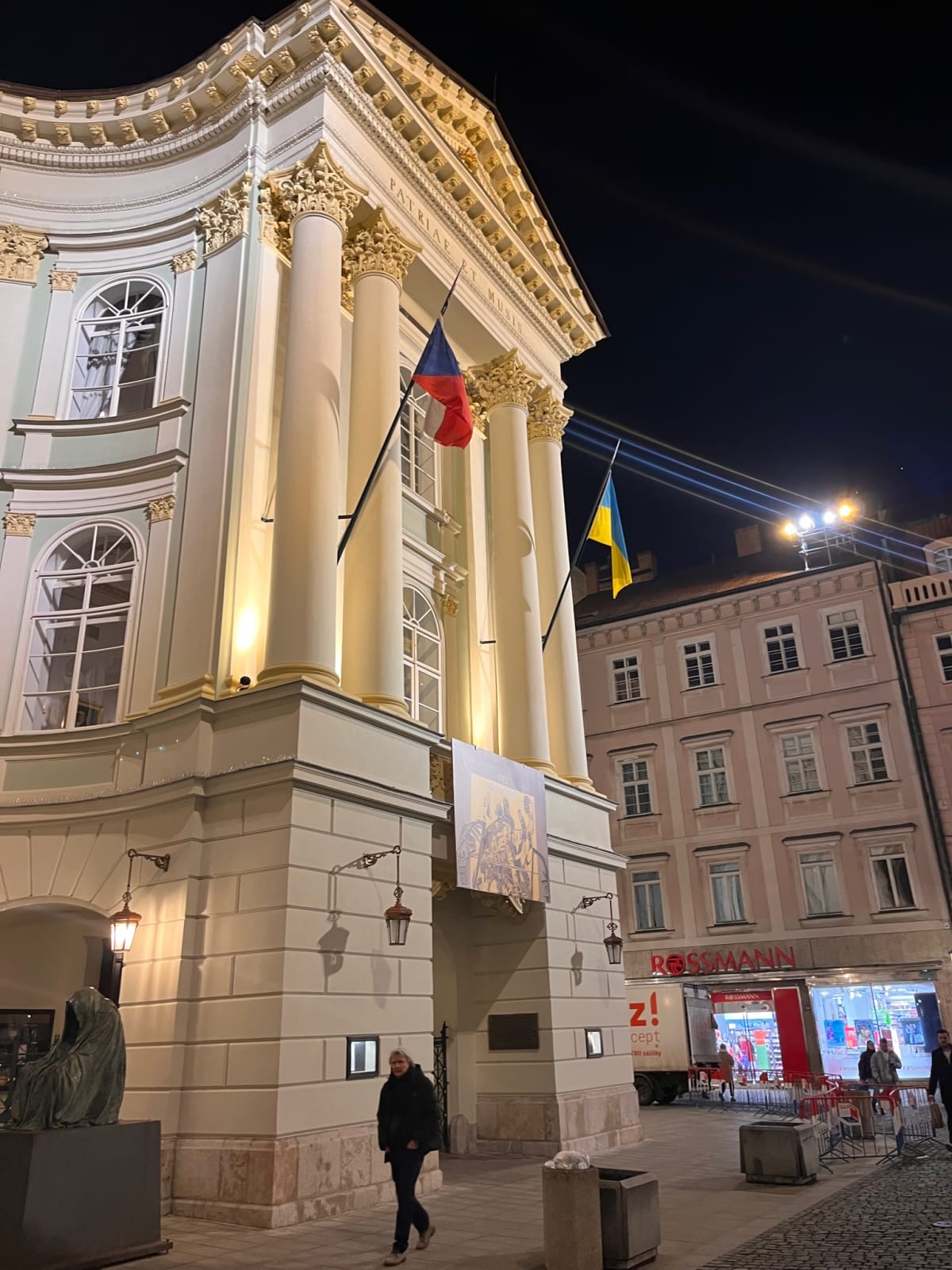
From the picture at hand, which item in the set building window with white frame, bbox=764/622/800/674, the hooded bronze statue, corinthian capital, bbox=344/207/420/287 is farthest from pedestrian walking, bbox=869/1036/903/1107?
corinthian capital, bbox=344/207/420/287

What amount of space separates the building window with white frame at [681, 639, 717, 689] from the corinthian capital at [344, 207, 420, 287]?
20.4 m

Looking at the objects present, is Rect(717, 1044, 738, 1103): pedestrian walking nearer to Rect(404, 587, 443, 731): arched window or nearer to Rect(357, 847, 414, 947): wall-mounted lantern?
Rect(404, 587, 443, 731): arched window

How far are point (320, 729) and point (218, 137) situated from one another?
1157 centimetres

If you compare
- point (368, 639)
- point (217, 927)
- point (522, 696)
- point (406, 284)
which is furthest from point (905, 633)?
point (217, 927)

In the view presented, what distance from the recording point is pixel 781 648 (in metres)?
32.8

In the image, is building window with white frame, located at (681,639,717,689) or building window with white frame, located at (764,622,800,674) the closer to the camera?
building window with white frame, located at (764,622,800,674)

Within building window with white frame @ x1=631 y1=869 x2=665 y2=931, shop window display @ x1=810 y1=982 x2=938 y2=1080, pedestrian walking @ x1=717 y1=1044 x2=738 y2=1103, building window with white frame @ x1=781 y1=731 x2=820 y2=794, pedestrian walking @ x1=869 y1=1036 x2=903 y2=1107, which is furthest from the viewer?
building window with white frame @ x1=631 y1=869 x2=665 y2=931

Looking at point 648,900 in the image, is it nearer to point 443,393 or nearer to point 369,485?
point 443,393

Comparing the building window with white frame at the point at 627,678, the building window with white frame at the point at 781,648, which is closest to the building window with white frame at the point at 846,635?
the building window with white frame at the point at 781,648

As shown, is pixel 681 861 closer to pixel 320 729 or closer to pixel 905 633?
pixel 905 633

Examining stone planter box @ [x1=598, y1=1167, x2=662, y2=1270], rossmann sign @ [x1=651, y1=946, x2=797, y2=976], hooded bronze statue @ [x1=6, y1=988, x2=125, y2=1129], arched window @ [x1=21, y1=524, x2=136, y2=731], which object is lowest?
stone planter box @ [x1=598, y1=1167, x2=662, y2=1270]

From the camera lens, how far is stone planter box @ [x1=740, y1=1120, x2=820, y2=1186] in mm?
11828

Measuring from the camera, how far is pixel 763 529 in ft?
131

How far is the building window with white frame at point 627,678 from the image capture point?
35094 millimetres
